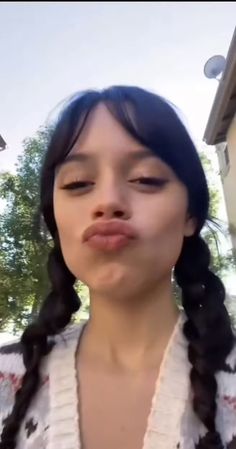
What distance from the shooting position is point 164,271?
2.46ft

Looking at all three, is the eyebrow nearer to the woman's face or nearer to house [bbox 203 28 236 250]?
the woman's face

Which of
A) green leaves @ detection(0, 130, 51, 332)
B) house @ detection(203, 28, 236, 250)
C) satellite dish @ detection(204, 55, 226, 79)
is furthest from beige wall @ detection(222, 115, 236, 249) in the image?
green leaves @ detection(0, 130, 51, 332)

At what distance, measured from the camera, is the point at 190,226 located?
86 cm

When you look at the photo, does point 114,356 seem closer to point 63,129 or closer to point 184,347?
point 184,347

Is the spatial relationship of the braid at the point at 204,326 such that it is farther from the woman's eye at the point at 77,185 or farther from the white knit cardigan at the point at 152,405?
the woman's eye at the point at 77,185

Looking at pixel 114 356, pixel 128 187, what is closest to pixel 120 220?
pixel 128 187

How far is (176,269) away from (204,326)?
0.13 metres

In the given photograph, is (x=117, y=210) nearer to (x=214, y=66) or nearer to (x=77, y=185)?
(x=77, y=185)

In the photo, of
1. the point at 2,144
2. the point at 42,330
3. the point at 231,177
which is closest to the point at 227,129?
the point at 231,177

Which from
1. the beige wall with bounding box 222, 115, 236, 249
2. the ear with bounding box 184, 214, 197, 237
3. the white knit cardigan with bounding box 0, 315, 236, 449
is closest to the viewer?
the white knit cardigan with bounding box 0, 315, 236, 449

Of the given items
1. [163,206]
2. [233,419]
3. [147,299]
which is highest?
[163,206]

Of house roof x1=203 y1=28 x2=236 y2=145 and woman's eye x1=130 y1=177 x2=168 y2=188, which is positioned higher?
woman's eye x1=130 y1=177 x2=168 y2=188

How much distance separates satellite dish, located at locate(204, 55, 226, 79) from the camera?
6.51 m

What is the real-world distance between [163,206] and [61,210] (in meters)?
0.17
